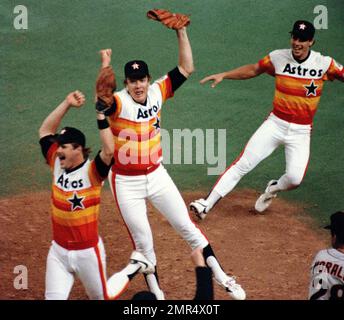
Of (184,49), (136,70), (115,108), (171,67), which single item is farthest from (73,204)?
(171,67)

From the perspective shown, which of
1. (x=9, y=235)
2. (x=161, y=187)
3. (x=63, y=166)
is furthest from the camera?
(x=9, y=235)

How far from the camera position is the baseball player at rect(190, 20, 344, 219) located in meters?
7.45

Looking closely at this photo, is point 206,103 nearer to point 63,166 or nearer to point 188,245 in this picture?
point 188,245

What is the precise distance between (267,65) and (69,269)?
2612mm

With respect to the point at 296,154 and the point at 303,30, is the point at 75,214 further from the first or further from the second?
the point at 303,30

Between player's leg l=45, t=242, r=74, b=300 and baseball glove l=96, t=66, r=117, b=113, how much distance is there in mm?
1025

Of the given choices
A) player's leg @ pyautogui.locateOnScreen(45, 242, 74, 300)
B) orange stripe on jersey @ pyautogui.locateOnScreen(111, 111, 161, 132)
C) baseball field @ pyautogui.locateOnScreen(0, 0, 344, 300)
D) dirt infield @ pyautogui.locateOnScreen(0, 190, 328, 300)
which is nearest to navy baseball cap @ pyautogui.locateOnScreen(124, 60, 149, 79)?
orange stripe on jersey @ pyautogui.locateOnScreen(111, 111, 161, 132)

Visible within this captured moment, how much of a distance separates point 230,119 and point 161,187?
1879 mm

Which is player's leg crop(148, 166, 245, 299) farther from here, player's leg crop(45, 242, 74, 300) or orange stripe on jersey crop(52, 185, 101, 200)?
player's leg crop(45, 242, 74, 300)

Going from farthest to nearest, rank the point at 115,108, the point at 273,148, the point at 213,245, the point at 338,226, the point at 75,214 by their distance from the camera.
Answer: the point at 273,148, the point at 213,245, the point at 115,108, the point at 75,214, the point at 338,226

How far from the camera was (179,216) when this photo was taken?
21.7 feet
